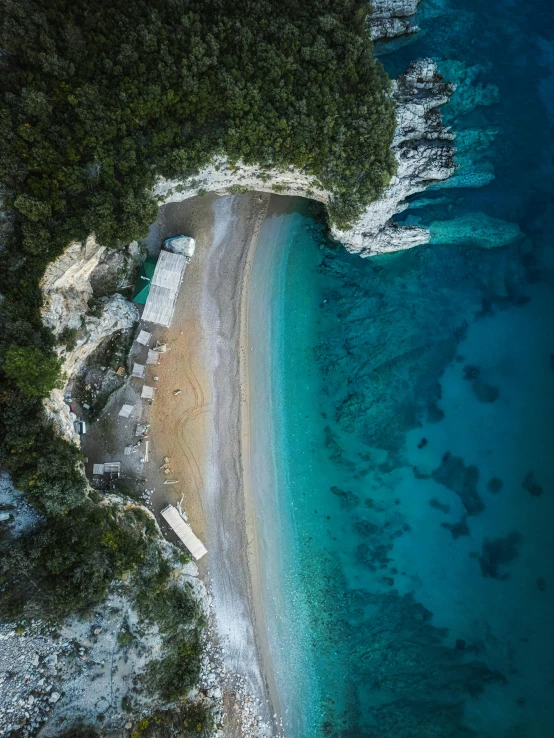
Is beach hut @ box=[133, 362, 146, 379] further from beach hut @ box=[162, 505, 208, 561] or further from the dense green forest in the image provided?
beach hut @ box=[162, 505, 208, 561]

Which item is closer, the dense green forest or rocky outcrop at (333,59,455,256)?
the dense green forest

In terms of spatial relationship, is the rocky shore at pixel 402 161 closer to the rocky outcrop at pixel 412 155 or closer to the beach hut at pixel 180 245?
the rocky outcrop at pixel 412 155

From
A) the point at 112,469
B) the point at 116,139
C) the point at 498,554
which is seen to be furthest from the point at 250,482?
the point at 116,139

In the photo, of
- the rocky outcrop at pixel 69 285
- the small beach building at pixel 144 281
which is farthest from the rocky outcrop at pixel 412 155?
the rocky outcrop at pixel 69 285

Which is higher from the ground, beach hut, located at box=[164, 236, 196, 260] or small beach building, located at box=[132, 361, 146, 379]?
beach hut, located at box=[164, 236, 196, 260]

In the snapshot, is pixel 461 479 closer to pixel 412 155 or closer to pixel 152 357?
pixel 412 155

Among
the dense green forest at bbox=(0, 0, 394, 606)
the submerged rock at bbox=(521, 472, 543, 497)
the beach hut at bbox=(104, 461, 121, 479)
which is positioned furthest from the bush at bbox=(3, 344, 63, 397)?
the submerged rock at bbox=(521, 472, 543, 497)
